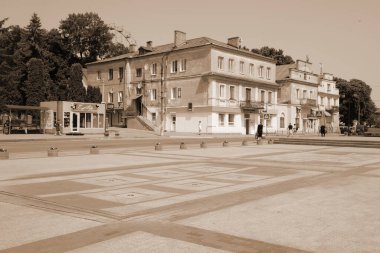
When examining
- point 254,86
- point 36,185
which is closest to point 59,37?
point 254,86

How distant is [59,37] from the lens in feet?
221

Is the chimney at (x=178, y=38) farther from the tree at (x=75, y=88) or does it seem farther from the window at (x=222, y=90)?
the tree at (x=75, y=88)

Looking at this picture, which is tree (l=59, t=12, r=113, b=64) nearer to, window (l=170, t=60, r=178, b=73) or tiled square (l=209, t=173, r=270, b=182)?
window (l=170, t=60, r=178, b=73)

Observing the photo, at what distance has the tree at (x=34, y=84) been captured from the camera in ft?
187

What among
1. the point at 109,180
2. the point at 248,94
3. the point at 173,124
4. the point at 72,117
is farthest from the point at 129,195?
the point at 248,94

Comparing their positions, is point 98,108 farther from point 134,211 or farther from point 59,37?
point 134,211

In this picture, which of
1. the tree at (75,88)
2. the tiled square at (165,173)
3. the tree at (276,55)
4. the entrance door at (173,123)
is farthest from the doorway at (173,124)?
the tiled square at (165,173)

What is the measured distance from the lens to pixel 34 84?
187 ft

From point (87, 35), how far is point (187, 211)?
6650cm

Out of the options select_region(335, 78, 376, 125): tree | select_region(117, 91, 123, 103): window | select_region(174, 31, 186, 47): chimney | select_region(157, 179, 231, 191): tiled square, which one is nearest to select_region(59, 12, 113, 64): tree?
select_region(117, 91, 123, 103): window

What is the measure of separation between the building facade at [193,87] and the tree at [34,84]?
9598 millimetres

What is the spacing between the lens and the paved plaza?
5441mm

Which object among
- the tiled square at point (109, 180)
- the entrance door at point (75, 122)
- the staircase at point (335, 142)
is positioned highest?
the entrance door at point (75, 122)

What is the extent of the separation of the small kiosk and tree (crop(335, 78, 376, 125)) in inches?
2318
